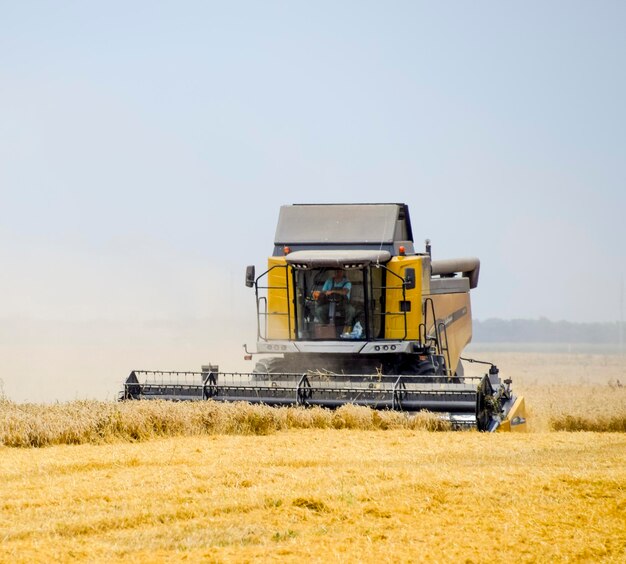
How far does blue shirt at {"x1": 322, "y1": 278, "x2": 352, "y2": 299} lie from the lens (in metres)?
13.7

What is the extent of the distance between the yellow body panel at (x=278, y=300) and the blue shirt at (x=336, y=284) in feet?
1.60

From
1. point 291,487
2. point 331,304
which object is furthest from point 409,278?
point 291,487

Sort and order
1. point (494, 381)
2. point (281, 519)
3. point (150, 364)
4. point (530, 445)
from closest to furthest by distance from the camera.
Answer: point (281, 519) → point (530, 445) → point (494, 381) → point (150, 364)

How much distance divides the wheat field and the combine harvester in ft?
4.60

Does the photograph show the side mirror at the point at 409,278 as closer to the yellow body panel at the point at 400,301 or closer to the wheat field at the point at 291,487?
the yellow body panel at the point at 400,301

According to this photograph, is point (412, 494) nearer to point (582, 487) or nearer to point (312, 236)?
point (582, 487)

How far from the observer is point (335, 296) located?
45.4ft

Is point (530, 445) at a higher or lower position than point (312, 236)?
lower

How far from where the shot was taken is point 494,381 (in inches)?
493

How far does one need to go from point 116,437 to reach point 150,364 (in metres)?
21.2

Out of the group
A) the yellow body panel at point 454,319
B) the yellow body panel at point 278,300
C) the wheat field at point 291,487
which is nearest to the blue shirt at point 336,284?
the yellow body panel at point 278,300

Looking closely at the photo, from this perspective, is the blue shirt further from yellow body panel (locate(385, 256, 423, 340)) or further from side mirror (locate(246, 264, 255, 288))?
side mirror (locate(246, 264, 255, 288))

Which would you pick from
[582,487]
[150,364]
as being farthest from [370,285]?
[150,364]

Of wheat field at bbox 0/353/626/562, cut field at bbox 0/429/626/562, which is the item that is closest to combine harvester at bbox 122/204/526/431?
wheat field at bbox 0/353/626/562
